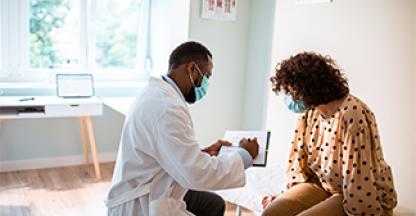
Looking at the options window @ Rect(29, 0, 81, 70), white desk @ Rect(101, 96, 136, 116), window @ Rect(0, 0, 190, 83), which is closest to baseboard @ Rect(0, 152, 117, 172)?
Answer: white desk @ Rect(101, 96, 136, 116)

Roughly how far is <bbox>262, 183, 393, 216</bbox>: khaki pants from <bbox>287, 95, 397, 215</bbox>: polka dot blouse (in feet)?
0.15

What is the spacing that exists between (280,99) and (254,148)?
986 mm

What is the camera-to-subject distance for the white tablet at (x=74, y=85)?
3582 mm

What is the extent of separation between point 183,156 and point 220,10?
208 centimetres

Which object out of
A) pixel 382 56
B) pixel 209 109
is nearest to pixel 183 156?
pixel 382 56

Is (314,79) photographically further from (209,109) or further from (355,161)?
(209,109)

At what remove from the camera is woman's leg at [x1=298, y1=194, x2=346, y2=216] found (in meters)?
1.76

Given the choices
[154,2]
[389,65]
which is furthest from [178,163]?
[154,2]

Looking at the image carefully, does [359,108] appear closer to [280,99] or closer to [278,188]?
[278,188]

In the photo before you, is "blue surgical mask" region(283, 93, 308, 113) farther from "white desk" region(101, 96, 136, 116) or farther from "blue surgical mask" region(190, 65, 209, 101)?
"white desk" region(101, 96, 136, 116)

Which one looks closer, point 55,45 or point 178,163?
point 178,163

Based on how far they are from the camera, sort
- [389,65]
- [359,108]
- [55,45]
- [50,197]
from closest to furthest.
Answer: [359,108] < [389,65] < [50,197] < [55,45]

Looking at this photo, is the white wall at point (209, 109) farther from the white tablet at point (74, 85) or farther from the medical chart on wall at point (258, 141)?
the medical chart on wall at point (258, 141)

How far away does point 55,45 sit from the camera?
382 cm
